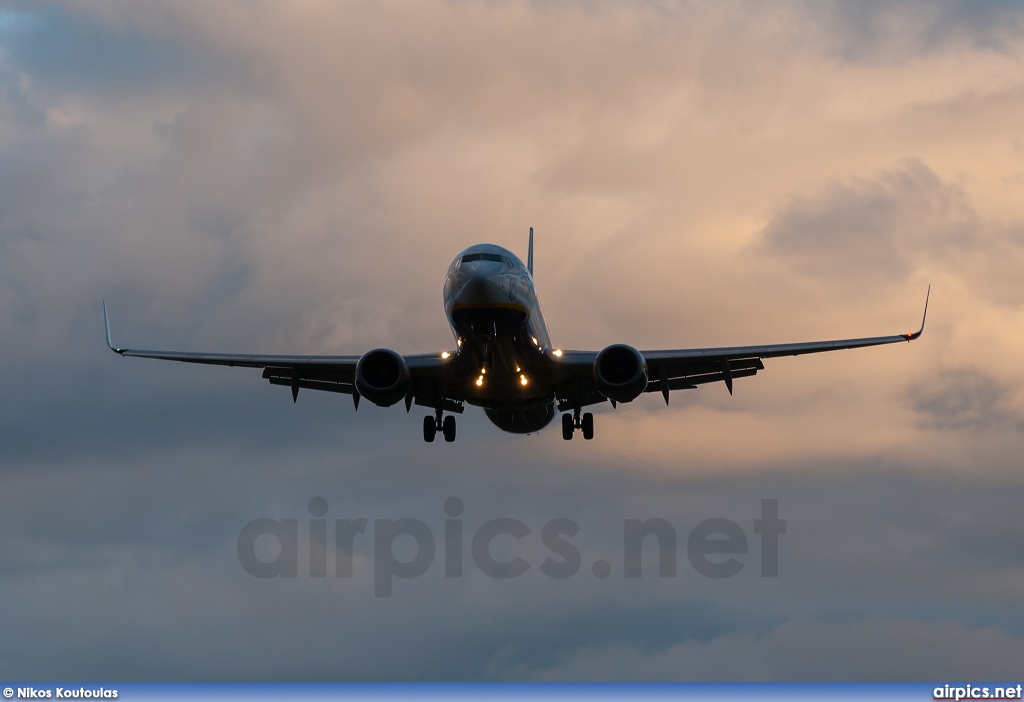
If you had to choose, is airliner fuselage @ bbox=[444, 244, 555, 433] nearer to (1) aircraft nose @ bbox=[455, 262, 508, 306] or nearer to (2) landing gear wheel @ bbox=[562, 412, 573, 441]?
(1) aircraft nose @ bbox=[455, 262, 508, 306]

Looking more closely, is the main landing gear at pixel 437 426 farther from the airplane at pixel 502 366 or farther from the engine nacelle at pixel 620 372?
the engine nacelle at pixel 620 372

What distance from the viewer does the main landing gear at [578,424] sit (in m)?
43.8

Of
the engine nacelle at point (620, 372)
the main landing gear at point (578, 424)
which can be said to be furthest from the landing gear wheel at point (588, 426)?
the engine nacelle at point (620, 372)

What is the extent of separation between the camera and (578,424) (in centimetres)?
4388

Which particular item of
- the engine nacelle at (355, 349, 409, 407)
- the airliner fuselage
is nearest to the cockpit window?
the airliner fuselage

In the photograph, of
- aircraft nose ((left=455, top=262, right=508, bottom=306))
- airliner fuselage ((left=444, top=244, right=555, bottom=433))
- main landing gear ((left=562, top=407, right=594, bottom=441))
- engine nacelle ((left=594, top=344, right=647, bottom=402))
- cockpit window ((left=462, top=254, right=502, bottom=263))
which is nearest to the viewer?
aircraft nose ((left=455, top=262, right=508, bottom=306))

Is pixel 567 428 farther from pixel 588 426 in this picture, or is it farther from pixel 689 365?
pixel 689 365

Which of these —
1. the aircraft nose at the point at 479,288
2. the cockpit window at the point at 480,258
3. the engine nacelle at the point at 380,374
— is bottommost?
the engine nacelle at the point at 380,374

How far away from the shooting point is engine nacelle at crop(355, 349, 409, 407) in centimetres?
3731

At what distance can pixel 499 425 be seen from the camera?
141 ft

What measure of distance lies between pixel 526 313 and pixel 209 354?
38.6ft

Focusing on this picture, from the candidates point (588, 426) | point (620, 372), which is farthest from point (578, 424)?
point (620, 372)

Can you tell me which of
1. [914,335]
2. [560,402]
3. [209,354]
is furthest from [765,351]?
[209,354]

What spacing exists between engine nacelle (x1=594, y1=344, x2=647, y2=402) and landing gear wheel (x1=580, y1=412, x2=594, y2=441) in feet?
20.8
